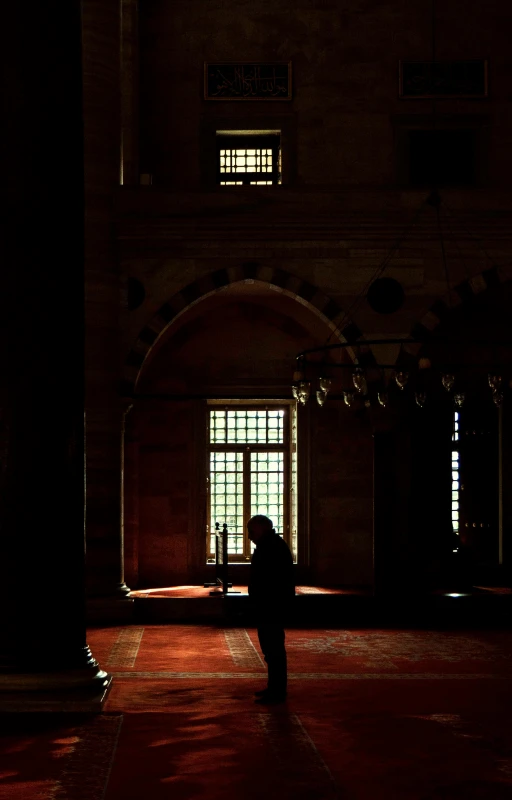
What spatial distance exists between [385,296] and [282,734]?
656 cm

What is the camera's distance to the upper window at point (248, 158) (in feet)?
46.3

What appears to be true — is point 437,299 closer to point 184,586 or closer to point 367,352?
point 367,352

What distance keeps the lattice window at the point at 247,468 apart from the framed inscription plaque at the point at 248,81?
→ 3.67m

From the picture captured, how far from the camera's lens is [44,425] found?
655 centimetres

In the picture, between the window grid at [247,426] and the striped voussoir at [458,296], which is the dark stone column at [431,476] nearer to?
the striped voussoir at [458,296]

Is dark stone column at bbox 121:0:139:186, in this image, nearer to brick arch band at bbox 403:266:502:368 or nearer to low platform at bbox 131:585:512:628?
brick arch band at bbox 403:266:502:368

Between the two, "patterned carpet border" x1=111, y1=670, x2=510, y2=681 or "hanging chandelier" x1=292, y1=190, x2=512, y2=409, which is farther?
"hanging chandelier" x1=292, y1=190, x2=512, y2=409

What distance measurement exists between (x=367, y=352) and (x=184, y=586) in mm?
3496

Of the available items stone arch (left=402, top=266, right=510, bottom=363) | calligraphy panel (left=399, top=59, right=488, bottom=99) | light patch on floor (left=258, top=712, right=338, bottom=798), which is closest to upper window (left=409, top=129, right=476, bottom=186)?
A: calligraphy panel (left=399, top=59, right=488, bottom=99)

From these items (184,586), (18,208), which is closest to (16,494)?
(18,208)

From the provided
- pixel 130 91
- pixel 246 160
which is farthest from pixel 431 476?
pixel 130 91

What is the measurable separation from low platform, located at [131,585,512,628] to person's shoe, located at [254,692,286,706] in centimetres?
445

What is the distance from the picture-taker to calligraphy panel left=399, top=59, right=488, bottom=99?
13875 millimetres

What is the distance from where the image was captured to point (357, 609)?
1172cm
